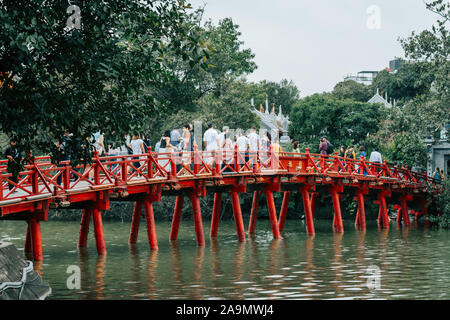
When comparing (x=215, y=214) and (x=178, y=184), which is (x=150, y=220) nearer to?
(x=178, y=184)

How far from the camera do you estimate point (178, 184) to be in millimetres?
29594

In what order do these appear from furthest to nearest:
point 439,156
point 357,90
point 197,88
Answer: point 357,90 → point 197,88 → point 439,156

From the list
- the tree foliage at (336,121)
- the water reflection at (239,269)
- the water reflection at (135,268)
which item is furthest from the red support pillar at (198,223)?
the tree foliage at (336,121)

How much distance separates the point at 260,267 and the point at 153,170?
10405 mm

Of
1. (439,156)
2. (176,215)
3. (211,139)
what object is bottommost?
(176,215)

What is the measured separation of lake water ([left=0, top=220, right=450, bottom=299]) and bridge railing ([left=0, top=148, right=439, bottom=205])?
2.55 metres

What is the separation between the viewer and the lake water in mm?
18953

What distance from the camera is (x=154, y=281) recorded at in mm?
20984

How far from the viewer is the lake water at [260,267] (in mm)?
18953

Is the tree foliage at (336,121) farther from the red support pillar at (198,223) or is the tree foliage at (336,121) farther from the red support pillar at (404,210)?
the red support pillar at (198,223)

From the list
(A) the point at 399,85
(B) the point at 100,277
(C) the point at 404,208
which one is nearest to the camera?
(B) the point at 100,277

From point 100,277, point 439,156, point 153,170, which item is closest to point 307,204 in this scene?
point 153,170

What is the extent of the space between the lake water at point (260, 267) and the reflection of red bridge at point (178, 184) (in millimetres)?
1305
